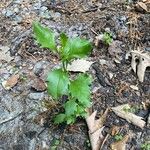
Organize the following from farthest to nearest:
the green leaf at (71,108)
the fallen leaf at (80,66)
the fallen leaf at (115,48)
Result: the fallen leaf at (115,48) → the fallen leaf at (80,66) → the green leaf at (71,108)

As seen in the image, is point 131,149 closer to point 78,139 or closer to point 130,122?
point 130,122

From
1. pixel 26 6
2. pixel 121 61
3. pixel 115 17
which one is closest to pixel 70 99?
pixel 121 61

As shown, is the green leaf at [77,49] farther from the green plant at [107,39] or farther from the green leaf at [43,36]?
the green plant at [107,39]

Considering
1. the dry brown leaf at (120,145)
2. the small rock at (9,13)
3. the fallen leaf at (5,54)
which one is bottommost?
the dry brown leaf at (120,145)

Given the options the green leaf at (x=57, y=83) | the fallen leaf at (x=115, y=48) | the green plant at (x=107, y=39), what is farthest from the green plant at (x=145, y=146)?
the green plant at (x=107, y=39)

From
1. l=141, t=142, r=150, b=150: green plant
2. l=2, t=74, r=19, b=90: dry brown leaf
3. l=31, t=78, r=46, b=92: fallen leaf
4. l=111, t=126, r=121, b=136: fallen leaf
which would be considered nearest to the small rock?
l=2, t=74, r=19, b=90: dry brown leaf

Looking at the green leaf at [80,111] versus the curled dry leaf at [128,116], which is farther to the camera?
the curled dry leaf at [128,116]

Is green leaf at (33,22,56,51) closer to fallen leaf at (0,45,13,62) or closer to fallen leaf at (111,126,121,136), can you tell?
fallen leaf at (111,126,121,136)
